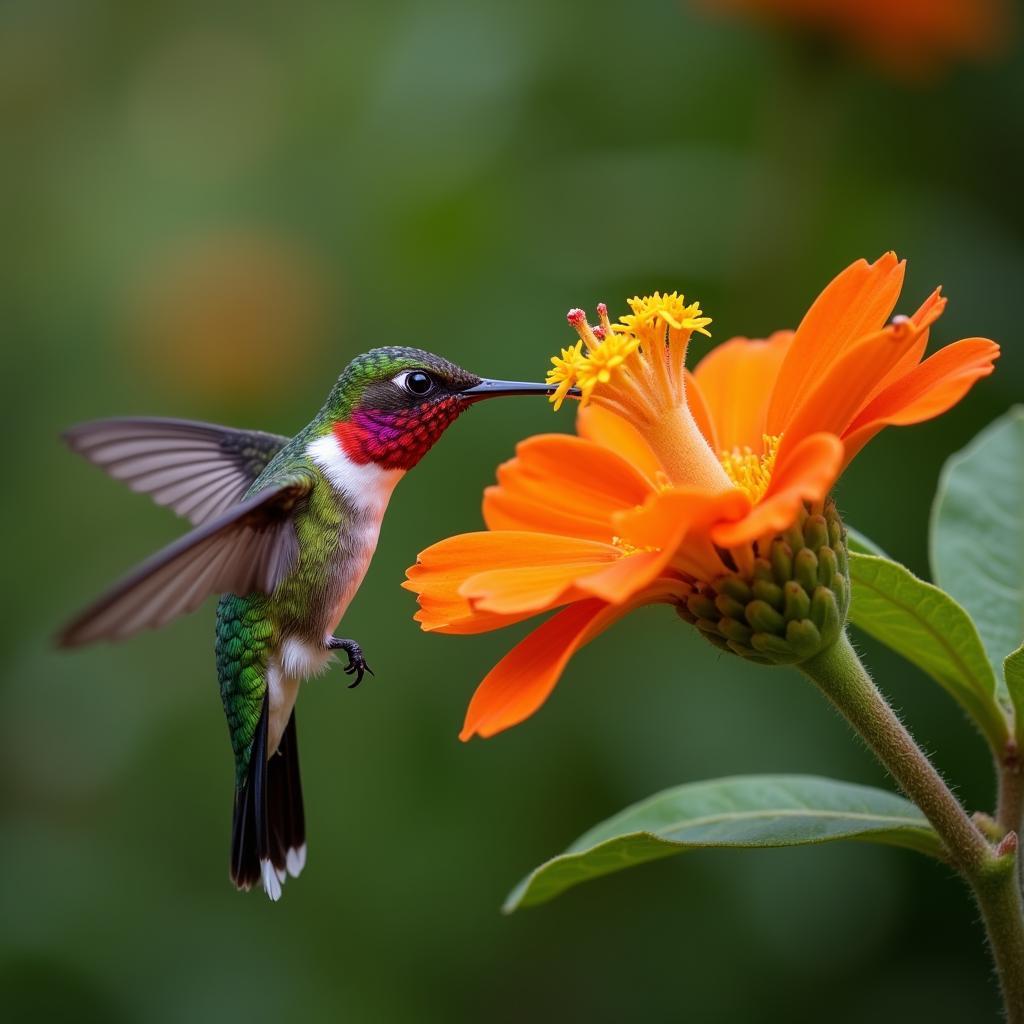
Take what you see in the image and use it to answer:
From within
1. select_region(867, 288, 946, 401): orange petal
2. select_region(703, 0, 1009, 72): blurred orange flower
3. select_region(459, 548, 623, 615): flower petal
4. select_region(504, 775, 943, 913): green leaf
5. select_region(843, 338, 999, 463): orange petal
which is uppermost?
select_region(703, 0, 1009, 72): blurred orange flower

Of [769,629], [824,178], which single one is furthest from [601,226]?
[769,629]

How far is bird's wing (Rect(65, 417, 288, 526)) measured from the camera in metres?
1.97

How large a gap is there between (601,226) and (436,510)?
756 millimetres

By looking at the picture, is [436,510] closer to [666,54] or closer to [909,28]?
[666,54]

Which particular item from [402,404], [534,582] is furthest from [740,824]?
[402,404]

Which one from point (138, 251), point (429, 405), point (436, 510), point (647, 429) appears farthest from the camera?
point (138, 251)

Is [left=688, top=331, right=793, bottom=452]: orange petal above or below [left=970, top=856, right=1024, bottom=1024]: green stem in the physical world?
above

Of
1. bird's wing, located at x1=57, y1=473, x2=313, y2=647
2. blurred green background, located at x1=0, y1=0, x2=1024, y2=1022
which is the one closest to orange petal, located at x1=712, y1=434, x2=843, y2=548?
bird's wing, located at x1=57, y1=473, x2=313, y2=647

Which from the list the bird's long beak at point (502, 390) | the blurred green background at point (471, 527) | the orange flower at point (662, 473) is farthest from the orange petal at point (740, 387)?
the blurred green background at point (471, 527)

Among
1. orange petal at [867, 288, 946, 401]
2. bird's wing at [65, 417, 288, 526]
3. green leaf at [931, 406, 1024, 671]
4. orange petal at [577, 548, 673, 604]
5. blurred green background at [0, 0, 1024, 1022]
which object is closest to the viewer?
orange petal at [577, 548, 673, 604]

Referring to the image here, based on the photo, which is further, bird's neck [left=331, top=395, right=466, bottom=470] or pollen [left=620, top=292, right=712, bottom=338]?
bird's neck [left=331, top=395, right=466, bottom=470]

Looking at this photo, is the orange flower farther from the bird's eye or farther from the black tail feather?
the black tail feather

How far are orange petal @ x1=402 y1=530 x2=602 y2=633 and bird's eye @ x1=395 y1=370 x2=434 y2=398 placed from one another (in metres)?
0.50

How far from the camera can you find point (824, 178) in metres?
3.41
